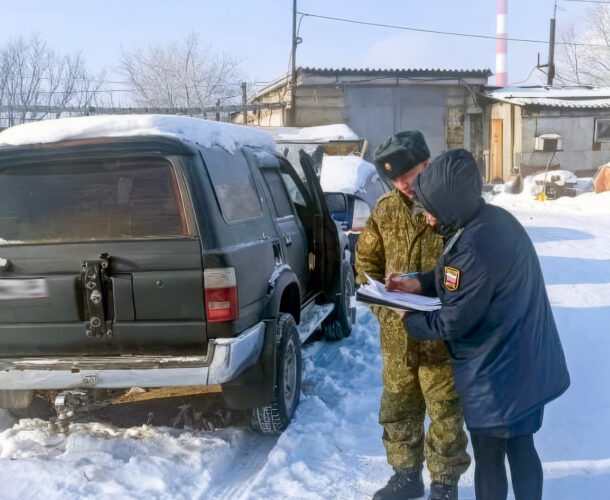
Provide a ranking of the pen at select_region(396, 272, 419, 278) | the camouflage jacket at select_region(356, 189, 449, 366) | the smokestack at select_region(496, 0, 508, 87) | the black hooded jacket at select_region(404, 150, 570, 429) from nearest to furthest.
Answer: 1. the black hooded jacket at select_region(404, 150, 570, 429)
2. the pen at select_region(396, 272, 419, 278)
3. the camouflage jacket at select_region(356, 189, 449, 366)
4. the smokestack at select_region(496, 0, 508, 87)

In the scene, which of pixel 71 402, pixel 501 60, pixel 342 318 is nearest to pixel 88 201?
pixel 71 402

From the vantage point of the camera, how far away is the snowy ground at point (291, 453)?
10.8 feet

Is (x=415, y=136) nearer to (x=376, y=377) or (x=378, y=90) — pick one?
(x=376, y=377)

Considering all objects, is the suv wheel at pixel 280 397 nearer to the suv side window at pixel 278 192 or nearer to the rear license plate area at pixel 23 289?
the suv side window at pixel 278 192

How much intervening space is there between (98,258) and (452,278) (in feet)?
6.32

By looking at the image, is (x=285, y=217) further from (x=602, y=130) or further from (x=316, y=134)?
(x=602, y=130)

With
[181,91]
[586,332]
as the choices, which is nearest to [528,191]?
[586,332]

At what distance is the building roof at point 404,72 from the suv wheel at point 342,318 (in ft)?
60.8

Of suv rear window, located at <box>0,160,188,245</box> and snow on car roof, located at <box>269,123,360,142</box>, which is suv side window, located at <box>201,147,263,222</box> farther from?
snow on car roof, located at <box>269,123,360,142</box>

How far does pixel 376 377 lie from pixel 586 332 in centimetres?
232

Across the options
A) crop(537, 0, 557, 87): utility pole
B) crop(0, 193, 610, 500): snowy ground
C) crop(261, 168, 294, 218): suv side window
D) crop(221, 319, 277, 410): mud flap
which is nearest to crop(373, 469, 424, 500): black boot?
crop(0, 193, 610, 500): snowy ground

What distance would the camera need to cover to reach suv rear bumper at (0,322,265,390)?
3.29m

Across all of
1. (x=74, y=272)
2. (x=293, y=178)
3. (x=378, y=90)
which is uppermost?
(x=378, y=90)

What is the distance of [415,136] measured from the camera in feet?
9.82
